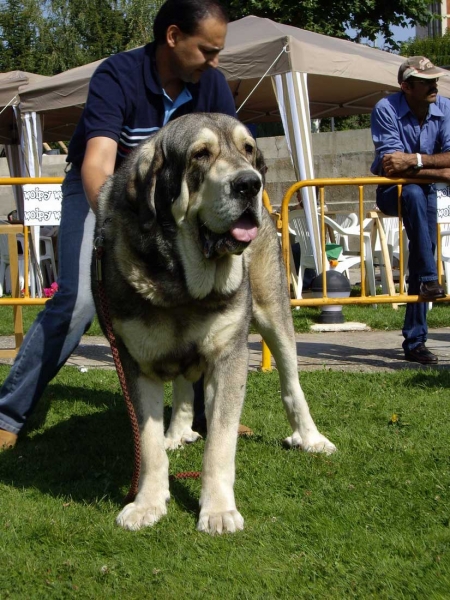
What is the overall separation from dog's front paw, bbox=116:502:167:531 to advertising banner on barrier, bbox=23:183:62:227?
470 centimetres

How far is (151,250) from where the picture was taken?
→ 10.5 ft

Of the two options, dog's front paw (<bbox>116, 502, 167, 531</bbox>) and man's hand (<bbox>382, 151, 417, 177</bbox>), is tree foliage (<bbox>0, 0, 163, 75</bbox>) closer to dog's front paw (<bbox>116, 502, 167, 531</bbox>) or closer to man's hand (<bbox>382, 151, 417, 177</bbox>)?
man's hand (<bbox>382, 151, 417, 177</bbox>)

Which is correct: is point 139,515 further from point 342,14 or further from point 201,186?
point 342,14

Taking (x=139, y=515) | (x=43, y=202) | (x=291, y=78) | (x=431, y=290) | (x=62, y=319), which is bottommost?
(x=139, y=515)

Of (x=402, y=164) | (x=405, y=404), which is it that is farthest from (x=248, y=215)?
(x=402, y=164)

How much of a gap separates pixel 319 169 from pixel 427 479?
13.2m

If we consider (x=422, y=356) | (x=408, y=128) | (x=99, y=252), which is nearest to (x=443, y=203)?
(x=408, y=128)

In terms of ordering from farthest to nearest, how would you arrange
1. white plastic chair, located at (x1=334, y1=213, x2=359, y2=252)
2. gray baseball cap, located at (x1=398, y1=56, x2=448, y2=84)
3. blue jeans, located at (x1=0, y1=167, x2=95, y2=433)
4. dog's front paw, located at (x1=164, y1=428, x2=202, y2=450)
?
white plastic chair, located at (x1=334, y1=213, x2=359, y2=252)
gray baseball cap, located at (x1=398, y1=56, x2=448, y2=84)
dog's front paw, located at (x1=164, y1=428, x2=202, y2=450)
blue jeans, located at (x1=0, y1=167, x2=95, y2=433)

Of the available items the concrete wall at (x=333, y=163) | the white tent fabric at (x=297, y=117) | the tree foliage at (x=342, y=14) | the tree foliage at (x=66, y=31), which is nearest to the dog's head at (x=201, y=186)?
the white tent fabric at (x=297, y=117)

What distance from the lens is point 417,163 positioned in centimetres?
670

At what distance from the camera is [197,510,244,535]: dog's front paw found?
310cm

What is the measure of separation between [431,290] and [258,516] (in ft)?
12.8

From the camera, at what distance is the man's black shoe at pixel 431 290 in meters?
6.69

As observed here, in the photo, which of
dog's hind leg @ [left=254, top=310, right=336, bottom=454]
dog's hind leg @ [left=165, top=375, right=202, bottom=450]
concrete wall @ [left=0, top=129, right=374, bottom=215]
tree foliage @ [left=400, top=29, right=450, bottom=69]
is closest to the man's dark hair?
dog's hind leg @ [left=254, top=310, right=336, bottom=454]
